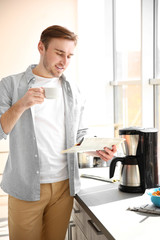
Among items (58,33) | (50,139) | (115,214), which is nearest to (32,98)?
(50,139)

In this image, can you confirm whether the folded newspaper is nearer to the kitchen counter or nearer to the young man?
the young man

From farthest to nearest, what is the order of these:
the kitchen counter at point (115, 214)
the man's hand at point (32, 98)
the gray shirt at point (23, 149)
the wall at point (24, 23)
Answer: the wall at point (24, 23)
the gray shirt at point (23, 149)
the man's hand at point (32, 98)
the kitchen counter at point (115, 214)

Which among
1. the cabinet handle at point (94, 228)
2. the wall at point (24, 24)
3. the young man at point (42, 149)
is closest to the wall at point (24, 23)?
the wall at point (24, 24)

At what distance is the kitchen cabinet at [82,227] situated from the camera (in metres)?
1.44

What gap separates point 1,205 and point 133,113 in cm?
202

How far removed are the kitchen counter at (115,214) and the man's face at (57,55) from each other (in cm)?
69

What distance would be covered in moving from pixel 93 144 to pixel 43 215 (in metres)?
0.52

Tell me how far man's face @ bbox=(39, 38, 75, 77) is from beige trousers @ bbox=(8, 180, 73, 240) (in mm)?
610

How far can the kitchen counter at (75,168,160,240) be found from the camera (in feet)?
3.91

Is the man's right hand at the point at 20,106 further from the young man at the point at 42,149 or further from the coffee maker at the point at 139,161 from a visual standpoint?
the coffee maker at the point at 139,161

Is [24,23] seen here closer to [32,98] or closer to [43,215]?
[32,98]

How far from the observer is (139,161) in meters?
1.75

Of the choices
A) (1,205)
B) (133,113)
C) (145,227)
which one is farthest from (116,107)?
(145,227)

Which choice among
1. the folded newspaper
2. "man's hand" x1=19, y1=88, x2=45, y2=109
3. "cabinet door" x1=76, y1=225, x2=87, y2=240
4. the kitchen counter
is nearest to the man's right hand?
"man's hand" x1=19, y1=88, x2=45, y2=109
